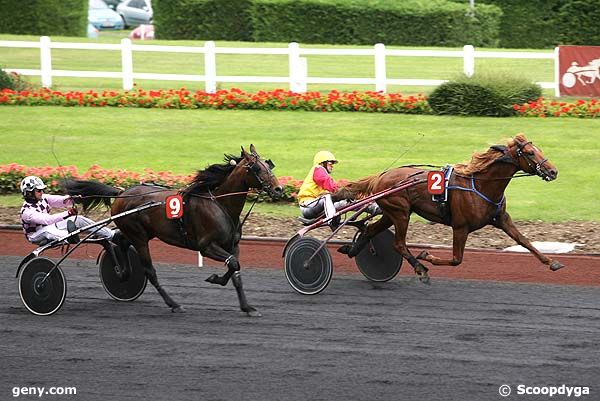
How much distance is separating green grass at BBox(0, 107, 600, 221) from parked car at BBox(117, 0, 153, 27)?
23608mm

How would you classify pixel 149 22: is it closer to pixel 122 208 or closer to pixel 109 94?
pixel 109 94

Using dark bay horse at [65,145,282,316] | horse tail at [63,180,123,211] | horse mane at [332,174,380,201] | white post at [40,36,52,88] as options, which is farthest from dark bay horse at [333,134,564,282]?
white post at [40,36,52,88]

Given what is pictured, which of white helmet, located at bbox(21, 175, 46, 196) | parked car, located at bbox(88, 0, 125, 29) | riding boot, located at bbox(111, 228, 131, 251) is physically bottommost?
riding boot, located at bbox(111, 228, 131, 251)

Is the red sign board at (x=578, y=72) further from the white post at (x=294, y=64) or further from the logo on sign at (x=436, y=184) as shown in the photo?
the logo on sign at (x=436, y=184)

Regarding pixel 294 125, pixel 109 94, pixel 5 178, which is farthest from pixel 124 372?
pixel 109 94

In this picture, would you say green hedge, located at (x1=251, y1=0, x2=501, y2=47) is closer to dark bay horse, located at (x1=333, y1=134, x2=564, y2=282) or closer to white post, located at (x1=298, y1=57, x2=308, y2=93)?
white post, located at (x1=298, y1=57, x2=308, y2=93)

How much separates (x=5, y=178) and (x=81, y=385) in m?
7.22

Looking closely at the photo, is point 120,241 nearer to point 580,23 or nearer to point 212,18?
point 580,23

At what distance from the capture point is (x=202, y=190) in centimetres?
967

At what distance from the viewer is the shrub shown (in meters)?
18.5

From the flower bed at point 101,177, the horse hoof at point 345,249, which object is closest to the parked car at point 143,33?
the flower bed at point 101,177

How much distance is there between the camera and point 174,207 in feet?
31.2

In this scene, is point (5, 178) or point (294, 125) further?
point (294, 125)

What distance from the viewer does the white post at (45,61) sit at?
840 inches
